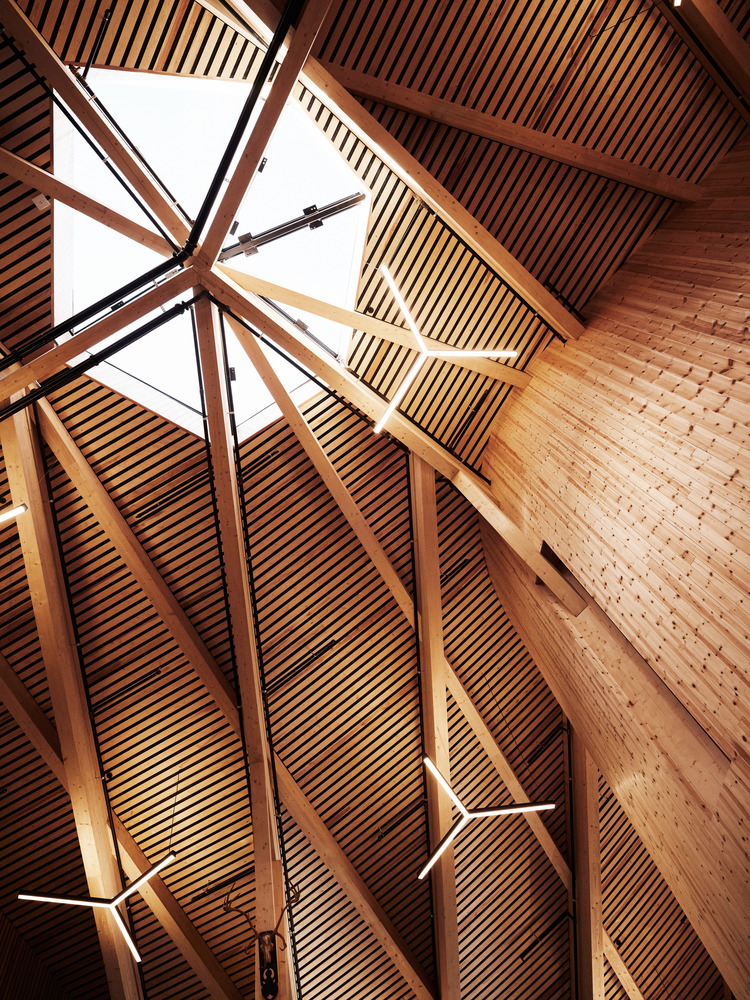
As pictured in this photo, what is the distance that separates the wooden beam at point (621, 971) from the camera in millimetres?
10117

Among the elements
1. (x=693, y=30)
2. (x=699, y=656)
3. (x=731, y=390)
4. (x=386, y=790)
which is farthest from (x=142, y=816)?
(x=693, y=30)

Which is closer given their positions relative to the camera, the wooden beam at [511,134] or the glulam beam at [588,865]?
the wooden beam at [511,134]

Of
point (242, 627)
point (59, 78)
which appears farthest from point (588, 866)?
point (59, 78)

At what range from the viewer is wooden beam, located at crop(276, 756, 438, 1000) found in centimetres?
880

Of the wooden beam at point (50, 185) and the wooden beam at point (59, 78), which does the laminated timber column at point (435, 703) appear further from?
the wooden beam at point (59, 78)

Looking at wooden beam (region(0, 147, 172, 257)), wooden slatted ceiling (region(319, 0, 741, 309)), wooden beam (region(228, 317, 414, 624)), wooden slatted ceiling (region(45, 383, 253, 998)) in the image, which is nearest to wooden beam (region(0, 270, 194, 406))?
wooden beam (region(0, 147, 172, 257))

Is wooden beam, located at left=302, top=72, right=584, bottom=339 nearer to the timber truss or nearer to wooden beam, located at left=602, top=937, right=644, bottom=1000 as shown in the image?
the timber truss

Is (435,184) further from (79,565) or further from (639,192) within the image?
(79,565)

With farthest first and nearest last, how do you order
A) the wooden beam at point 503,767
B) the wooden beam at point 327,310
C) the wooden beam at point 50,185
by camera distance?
the wooden beam at point 503,767
the wooden beam at point 327,310
the wooden beam at point 50,185

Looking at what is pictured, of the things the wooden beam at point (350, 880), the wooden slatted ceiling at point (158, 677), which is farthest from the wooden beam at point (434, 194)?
the wooden beam at point (350, 880)

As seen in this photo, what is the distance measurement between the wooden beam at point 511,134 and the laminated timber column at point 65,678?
5.28 meters

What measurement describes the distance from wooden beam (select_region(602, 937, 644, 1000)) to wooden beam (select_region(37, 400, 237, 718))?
737cm

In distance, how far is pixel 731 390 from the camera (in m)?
4.44

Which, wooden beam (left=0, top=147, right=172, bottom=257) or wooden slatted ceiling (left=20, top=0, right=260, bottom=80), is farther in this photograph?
wooden slatted ceiling (left=20, top=0, right=260, bottom=80)
